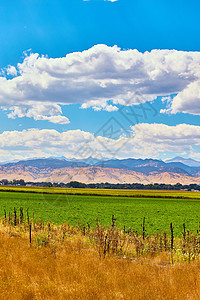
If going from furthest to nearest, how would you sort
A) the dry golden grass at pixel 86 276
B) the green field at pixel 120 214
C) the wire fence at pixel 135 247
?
the green field at pixel 120 214
the wire fence at pixel 135 247
the dry golden grass at pixel 86 276

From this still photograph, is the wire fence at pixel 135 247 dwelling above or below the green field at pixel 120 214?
above

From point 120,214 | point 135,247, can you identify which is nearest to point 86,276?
point 135,247

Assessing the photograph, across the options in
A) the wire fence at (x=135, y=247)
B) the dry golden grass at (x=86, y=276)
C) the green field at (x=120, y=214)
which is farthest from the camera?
the green field at (x=120, y=214)

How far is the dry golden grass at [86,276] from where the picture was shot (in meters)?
8.15

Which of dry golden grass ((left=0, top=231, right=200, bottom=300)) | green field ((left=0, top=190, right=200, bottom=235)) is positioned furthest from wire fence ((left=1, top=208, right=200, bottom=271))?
green field ((left=0, top=190, right=200, bottom=235))

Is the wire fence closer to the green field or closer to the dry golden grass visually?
the dry golden grass

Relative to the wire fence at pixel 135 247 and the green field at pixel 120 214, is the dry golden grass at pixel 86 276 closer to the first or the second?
the wire fence at pixel 135 247

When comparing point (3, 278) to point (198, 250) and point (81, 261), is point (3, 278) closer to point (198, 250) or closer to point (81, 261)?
point (81, 261)

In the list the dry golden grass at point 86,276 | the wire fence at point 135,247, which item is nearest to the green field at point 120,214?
the wire fence at point 135,247

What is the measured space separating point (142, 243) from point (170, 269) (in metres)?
2.83

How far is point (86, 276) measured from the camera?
955cm

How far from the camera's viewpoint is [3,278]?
930 centimetres

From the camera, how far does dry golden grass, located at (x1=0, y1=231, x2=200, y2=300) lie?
321 inches

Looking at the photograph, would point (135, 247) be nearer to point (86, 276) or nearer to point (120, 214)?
point (86, 276)
